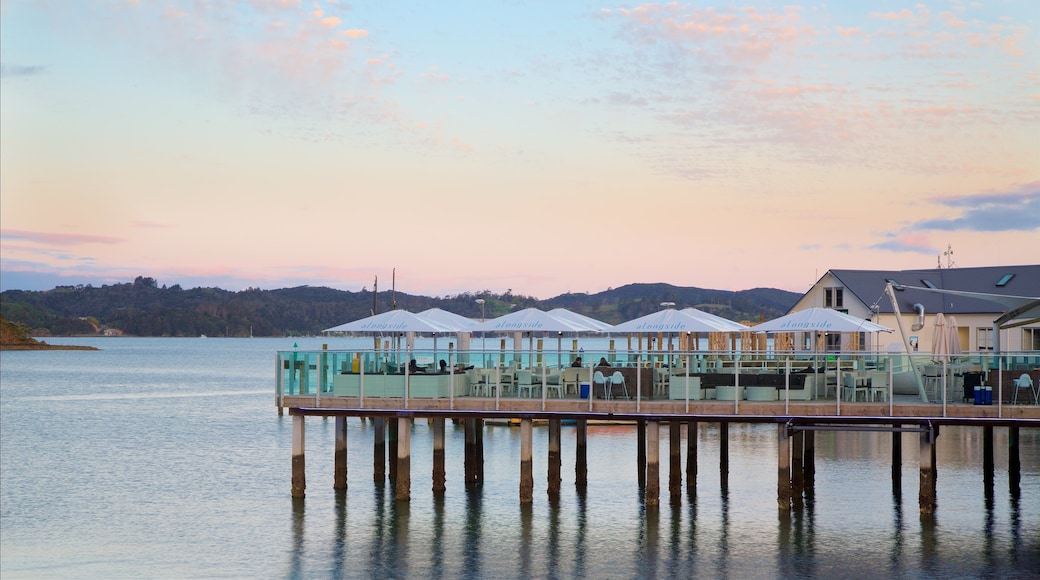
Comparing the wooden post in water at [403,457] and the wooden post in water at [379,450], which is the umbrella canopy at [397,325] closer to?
the wooden post in water at [403,457]

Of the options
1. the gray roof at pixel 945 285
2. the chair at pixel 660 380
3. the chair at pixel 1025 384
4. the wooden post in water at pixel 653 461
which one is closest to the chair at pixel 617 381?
the chair at pixel 660 380

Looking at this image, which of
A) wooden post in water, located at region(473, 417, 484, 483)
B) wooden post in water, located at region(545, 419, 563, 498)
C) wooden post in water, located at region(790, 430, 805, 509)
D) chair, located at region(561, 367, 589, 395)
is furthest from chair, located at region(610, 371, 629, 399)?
wooden post in water, located at region(473, 417, 484, 483)

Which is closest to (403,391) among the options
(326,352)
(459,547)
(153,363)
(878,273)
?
(326,352)

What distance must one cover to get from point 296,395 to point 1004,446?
29.1m

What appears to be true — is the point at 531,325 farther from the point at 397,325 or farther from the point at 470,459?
the point at 470,459

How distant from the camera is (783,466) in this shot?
93.5 feet

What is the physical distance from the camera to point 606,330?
3303 centimetres

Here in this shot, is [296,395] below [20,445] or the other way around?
the other way around

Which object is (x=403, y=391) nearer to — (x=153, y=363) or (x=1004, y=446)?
(x=1004, y=446)

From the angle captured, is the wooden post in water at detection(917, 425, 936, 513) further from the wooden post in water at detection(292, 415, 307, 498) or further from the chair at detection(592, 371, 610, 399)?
the wooden post in water at detection(292, 415, 307, 498)

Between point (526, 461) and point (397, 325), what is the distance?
16.4 ft

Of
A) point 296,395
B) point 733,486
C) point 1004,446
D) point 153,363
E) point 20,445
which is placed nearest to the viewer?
point 296,395

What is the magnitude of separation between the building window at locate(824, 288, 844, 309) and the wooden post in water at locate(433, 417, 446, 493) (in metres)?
35.3

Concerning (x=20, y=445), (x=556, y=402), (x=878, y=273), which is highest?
(x=878, y=273)
